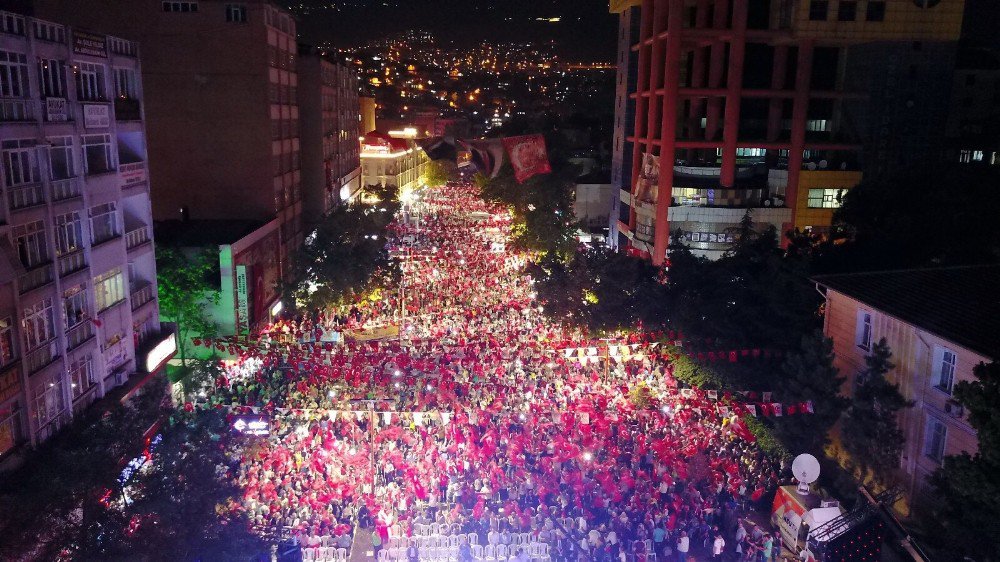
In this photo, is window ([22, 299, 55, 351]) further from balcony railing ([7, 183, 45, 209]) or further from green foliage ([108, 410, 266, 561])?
green foliage ([108, 410, 266, 561])

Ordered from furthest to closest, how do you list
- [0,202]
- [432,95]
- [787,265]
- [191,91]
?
[432,95], [191,91], [787,265], [0,202]

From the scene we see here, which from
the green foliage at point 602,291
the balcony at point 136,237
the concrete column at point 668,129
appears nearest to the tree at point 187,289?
the balcony at point 136,237

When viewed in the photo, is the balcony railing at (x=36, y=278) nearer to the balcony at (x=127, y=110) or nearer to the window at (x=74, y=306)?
the window at (x=74, y=306)

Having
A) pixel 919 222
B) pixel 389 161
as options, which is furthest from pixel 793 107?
pixel 389 161

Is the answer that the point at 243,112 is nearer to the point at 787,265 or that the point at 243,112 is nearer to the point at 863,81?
the point at 787,265

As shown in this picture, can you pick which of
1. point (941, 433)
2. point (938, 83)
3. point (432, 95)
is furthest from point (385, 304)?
point (432, 95)

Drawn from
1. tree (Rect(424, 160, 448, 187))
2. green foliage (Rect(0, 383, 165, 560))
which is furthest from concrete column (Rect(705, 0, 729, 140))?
tree (Rect(424, 160, 448, 187))
